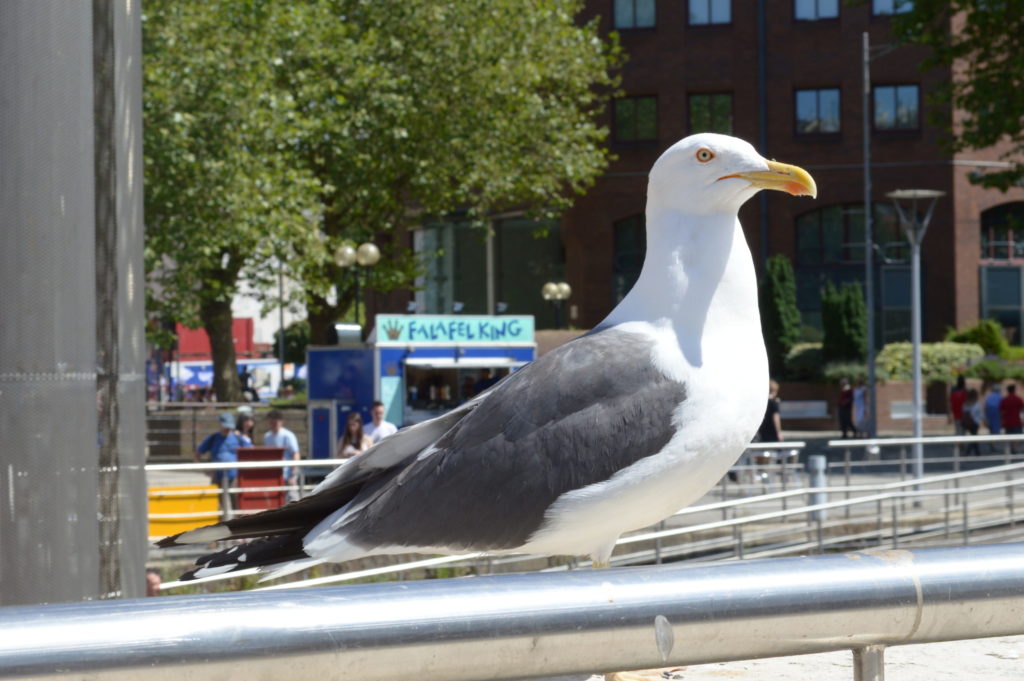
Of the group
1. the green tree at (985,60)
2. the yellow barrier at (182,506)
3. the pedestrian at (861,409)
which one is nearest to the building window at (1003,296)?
the pedestrian at (861,409)

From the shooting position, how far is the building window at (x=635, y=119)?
154 ft

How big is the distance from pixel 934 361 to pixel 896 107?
412 inches

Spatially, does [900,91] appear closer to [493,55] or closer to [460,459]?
[493,55]

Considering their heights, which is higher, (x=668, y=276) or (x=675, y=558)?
(x=668, y=276)

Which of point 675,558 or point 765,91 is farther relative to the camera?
point 765,91

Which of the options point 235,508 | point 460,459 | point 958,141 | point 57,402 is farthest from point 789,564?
point 958,141

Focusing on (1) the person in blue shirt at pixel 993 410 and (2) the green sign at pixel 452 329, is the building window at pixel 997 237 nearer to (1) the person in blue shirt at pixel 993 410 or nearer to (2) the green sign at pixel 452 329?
(1) the person in blue shirt at pixel 993 410

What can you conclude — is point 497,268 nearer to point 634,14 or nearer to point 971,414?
point 634,14

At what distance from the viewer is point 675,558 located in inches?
575

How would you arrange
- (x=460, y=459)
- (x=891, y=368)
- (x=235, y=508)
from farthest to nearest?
(x=891, y=368) → (x=235, y=508) → (x=460, y=459)

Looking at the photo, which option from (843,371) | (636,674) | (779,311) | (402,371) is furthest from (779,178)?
(779,311)

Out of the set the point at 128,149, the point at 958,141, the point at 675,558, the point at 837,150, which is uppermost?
the point at 837,150

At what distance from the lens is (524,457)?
10.9ft

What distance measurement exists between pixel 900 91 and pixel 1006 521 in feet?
106
